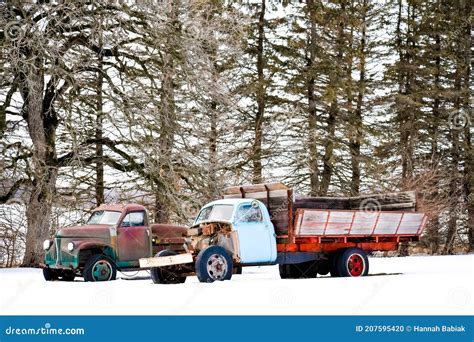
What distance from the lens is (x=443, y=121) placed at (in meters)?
35.0

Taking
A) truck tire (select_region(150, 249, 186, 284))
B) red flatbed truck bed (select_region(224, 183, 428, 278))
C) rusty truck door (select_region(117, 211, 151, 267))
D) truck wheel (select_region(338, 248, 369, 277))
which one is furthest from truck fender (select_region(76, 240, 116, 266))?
truck wheel (select_region(338, 248, 369, 277))

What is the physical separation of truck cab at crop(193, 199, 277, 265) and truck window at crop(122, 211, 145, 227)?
70.9 inches

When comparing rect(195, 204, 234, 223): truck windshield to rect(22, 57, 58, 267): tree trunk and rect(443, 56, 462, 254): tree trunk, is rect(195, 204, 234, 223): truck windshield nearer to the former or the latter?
rect(22, 57, 58, 267): tree trunk

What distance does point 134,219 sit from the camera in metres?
15.8

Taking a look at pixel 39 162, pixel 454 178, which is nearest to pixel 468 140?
pixel 454 178

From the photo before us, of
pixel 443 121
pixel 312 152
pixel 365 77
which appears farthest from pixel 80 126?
pixel 443 121

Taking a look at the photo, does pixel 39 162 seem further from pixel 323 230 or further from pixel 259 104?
pixel 259 104

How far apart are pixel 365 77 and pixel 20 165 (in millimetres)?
16955

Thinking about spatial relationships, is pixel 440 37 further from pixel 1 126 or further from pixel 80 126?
pixel 1 126

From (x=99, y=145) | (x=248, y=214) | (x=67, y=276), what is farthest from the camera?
(x=99, y=145)

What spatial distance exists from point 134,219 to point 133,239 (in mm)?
449

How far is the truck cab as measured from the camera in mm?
13836

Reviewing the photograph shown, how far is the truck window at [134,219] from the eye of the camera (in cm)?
1567

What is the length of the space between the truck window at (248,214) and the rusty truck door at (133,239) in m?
2.58
